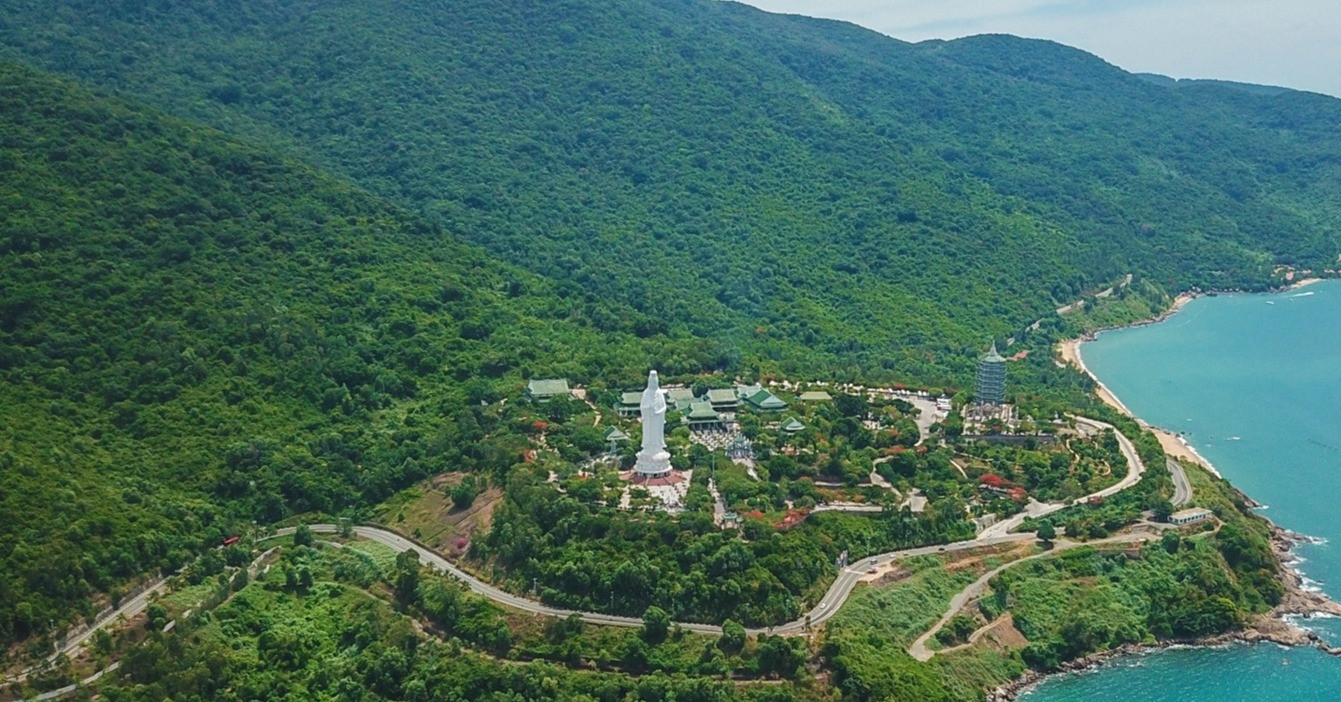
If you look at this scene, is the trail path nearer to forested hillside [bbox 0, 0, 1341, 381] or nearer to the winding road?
the winding road

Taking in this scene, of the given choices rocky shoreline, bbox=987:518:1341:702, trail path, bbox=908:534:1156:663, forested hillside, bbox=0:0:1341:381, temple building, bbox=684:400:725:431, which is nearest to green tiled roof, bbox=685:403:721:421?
temple building, bbox=684:400:725:431

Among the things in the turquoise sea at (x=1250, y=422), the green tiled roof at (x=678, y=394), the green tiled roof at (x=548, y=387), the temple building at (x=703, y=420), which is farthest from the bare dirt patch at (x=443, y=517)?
the turquoise sea at (x=1250, y=422)

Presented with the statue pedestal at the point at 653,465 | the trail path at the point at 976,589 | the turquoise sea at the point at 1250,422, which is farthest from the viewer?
the statue pedestal at the point at 653,465

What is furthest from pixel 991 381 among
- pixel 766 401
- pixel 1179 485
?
pixel 766 401

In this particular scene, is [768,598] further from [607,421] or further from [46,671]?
→ [46,671]

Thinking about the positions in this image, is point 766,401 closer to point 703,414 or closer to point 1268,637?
point 703,414

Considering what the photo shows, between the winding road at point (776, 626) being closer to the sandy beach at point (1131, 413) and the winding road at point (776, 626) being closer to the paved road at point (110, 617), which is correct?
the paved road at point (110, 617)
